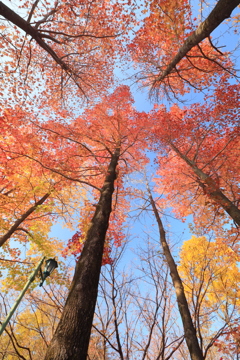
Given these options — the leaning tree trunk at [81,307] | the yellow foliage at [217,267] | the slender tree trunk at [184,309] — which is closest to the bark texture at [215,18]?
the leaning tree trunk at [81,307]

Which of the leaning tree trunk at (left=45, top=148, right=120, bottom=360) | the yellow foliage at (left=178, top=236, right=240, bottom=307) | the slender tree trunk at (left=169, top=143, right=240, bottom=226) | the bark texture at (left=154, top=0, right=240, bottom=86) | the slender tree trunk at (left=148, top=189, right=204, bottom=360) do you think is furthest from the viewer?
the yellow foliage at (left=178, top=236, right=240, bottom=307)

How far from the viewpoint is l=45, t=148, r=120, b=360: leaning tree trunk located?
2.17m

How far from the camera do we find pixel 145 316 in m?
4.39

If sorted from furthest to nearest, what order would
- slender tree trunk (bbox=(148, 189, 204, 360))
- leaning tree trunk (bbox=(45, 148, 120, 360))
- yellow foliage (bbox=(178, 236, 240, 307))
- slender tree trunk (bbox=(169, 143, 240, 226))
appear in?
1. yellow foliage (bbox=(178, 236, 240, 307))
2. slender tree trunk (bbox=(169, 143, 240, 226))
3. slender tree trunk (bbox=(148, 189, 204, 360))
4. leaning tree trunk (bbox=(45, 148, 120, 360))

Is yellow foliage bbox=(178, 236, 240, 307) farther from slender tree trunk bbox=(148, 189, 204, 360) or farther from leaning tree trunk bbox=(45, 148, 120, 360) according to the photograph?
leaning tree trunk bbox=(45, 148, 120, 360)

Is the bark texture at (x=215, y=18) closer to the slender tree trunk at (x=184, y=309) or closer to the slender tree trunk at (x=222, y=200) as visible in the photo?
the slender tree trunk at (x=222, y=200)

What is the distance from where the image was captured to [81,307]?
2.64 m

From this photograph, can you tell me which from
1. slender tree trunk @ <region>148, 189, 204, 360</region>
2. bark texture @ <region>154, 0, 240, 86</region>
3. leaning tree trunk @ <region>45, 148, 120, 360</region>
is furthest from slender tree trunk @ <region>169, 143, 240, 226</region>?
bark texture @ <region>154, 0, 240, 86</region>

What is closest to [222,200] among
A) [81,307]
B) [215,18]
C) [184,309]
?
[184,309]

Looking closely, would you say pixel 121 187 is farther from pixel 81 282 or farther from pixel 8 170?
pixel 81 282

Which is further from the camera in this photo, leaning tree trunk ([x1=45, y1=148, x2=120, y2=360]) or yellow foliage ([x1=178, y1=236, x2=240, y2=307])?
yellow foliage ([x1=178, y1=236, x2=240, y2=307])

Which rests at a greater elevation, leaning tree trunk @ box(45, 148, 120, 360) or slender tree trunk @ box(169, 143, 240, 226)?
slender tree trunk @ box(169, 143, 240, 226)

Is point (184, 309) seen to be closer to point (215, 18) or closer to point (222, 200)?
point (222, 200)

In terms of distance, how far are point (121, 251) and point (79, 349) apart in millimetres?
3027
